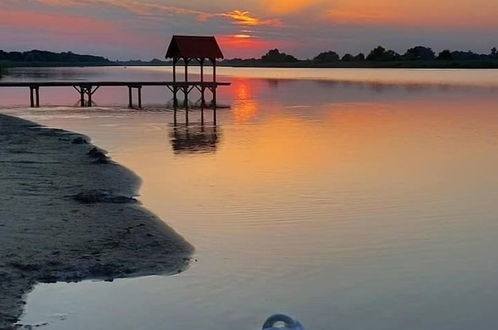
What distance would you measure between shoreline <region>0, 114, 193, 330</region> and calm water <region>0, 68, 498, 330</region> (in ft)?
0.91

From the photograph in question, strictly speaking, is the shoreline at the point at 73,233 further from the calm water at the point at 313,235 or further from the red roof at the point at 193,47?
the red roof at the point at 193,47

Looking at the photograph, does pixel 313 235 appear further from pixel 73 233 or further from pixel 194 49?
pixel 194 49

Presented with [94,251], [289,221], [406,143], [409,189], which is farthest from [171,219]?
[406,143]

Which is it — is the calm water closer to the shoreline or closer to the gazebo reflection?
the gazebo reflection

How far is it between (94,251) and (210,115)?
2729 cm

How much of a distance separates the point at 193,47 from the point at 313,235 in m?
35.8

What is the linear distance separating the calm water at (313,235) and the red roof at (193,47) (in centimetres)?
2078

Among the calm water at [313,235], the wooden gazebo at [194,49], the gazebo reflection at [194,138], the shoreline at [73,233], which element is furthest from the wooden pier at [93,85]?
the shoreline at [73,233]

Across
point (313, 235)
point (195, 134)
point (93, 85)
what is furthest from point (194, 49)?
point (313, 235)

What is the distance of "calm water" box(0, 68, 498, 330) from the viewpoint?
6977 mm

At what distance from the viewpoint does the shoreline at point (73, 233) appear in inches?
299

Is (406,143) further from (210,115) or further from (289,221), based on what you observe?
(210,115)

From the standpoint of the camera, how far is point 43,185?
12.7 meters

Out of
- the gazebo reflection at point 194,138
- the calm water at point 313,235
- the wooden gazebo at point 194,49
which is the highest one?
the wooden gazebo at point 194,49
